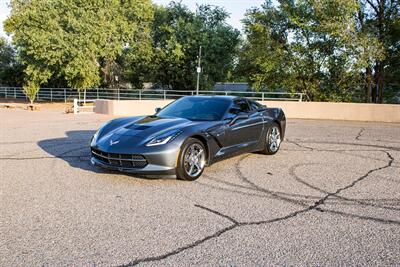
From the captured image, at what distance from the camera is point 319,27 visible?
70.4 ft

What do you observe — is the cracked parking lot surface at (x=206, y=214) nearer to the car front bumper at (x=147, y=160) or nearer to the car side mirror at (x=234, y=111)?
the car front bumper at (x=147, y=160)

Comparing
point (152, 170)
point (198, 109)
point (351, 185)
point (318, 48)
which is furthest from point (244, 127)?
point (318, 48)

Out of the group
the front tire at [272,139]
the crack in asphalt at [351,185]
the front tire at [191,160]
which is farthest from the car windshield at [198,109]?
the crack in asphalt at [351,185]

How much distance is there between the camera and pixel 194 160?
5570mm

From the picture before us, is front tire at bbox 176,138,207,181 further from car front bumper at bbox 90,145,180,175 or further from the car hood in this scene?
the car hood

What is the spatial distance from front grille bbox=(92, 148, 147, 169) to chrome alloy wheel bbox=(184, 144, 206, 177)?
639mm

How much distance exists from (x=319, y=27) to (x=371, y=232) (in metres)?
19.7

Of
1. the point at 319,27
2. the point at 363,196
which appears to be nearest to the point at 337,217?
the point at 363,196

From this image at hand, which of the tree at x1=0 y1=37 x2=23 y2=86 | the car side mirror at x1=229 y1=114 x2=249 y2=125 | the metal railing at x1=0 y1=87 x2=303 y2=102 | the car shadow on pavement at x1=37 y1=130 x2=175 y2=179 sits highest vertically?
the tree at x1=0 y1=37 x2=23 y2=86

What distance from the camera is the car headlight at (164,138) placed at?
5261mm

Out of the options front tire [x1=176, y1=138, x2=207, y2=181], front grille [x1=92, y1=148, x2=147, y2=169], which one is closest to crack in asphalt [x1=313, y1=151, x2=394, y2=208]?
front tire [x1=176, y1=138, x2=207, y2=181]

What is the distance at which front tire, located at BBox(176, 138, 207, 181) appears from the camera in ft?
17.5

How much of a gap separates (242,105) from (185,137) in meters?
1.99

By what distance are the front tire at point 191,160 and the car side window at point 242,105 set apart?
1442 mm
